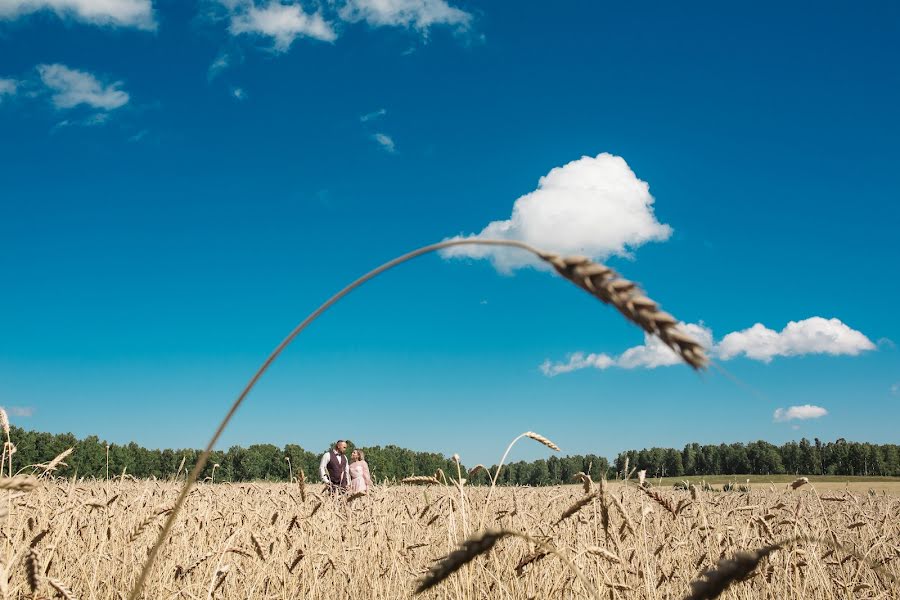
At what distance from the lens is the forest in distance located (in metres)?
41.3

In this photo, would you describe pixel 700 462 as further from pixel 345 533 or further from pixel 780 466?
pixel 345 533

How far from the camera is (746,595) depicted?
14.7 ft

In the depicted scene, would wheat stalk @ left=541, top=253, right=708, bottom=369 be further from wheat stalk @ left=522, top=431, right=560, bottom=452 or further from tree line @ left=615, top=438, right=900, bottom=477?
tree line @ left=615, top=438, right=900, bottom=477

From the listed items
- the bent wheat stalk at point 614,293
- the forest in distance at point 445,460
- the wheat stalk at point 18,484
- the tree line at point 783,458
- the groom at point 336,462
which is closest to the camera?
the bent wheat stalk at point 614,293

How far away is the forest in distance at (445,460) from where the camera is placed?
1625 inches

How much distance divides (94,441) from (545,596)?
4530cm

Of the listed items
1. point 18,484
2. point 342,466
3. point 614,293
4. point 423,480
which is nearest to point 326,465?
point 342,466

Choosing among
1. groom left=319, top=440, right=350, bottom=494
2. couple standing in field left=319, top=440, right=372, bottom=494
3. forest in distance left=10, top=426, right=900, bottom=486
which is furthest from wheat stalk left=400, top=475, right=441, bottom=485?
forest in distance left=10, top=426, right=900, bottom=486

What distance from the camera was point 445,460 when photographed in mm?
77062

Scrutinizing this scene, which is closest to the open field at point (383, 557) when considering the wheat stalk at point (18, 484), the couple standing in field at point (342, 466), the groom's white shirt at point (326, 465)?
the wheat stalk at point (18, 484)

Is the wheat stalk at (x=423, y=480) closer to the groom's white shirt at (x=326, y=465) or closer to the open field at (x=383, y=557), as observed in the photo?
the open field at (x=383, y=557)

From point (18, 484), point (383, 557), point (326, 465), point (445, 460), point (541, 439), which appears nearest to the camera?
point (18, 484)

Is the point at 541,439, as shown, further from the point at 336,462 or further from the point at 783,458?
the point at 783,458

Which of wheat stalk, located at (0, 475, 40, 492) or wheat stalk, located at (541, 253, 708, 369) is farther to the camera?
wheat stalk, located at (0, 475, 40, 492)
